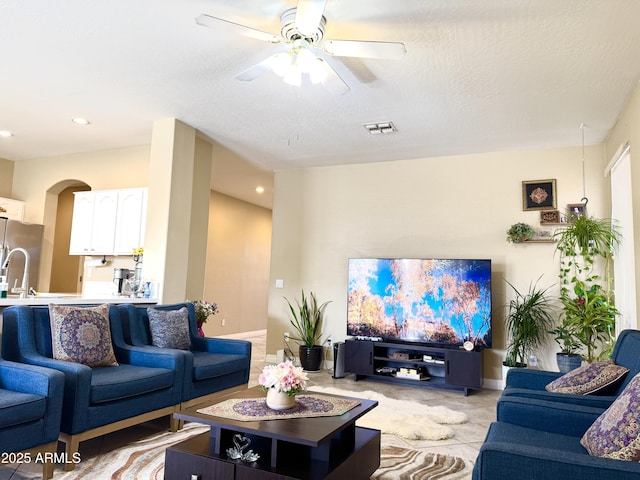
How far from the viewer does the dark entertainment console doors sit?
189 inches

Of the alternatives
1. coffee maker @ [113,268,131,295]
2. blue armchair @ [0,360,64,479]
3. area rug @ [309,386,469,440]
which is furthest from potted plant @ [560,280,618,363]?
coffee maker @ [113,268,131,295]

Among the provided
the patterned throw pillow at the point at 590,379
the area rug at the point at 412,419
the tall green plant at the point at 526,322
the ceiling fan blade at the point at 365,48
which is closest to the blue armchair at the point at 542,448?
the patterned throw pillow at the point at 590,379

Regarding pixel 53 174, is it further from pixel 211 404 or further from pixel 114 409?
pixel 211 404

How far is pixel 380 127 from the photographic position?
4691mm

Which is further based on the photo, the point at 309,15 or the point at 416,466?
the point at 416,466

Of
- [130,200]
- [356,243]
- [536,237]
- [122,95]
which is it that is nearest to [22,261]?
[130,200]

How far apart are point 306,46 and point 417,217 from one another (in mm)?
3302

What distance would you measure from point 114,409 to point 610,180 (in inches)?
193

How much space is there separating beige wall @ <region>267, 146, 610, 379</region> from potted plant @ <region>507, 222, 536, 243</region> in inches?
3.8

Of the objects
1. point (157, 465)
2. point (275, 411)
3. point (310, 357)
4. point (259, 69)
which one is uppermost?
point (259, 69)

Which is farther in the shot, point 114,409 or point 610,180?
point 610,180

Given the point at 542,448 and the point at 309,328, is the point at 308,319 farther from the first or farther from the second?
the point at 542,448

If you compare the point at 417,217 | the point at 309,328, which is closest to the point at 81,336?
the point at 309,328

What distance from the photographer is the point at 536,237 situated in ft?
16.8
